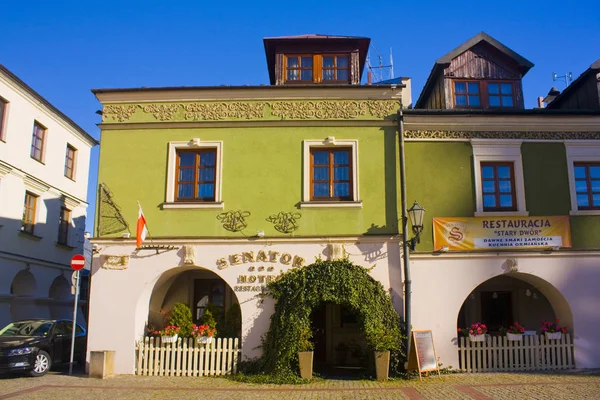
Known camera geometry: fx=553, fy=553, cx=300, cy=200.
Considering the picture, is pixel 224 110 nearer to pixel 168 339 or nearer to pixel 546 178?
pixel 168 339

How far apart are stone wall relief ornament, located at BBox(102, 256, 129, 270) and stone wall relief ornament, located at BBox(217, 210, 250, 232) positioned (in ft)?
8.58

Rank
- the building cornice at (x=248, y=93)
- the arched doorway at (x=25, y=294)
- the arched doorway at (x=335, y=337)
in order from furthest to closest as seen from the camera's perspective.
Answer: the arched doorway at (x=25, y=294)
the arched doorway at (x=335, y=337)
the building cornice at (x=248, y=93)

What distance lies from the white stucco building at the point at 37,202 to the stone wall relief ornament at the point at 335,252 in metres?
12.9

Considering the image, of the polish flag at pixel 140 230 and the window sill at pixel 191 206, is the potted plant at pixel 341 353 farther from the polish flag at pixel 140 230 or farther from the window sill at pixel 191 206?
the polish flag at pixel 140 230

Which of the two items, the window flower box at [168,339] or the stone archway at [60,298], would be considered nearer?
the window flower box at [168,339]

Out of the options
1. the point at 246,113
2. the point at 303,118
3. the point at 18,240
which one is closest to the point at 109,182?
the point at 246,113

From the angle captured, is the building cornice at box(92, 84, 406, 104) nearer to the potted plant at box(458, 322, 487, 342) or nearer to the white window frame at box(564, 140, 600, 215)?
the white window frame at box(564, 140, 600, 215)

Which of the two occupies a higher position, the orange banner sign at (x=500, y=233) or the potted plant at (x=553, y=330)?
the orange banner sign at (x=500, y=233)

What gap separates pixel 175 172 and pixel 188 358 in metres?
4.78

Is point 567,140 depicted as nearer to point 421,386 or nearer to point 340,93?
point 340,93

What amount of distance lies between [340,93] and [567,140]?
630cm

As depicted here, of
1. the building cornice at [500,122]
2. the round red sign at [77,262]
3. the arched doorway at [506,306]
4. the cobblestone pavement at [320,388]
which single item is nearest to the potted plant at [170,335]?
the cobblestone pavement at [320,388]

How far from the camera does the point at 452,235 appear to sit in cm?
1436

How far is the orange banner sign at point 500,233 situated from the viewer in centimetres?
1432
